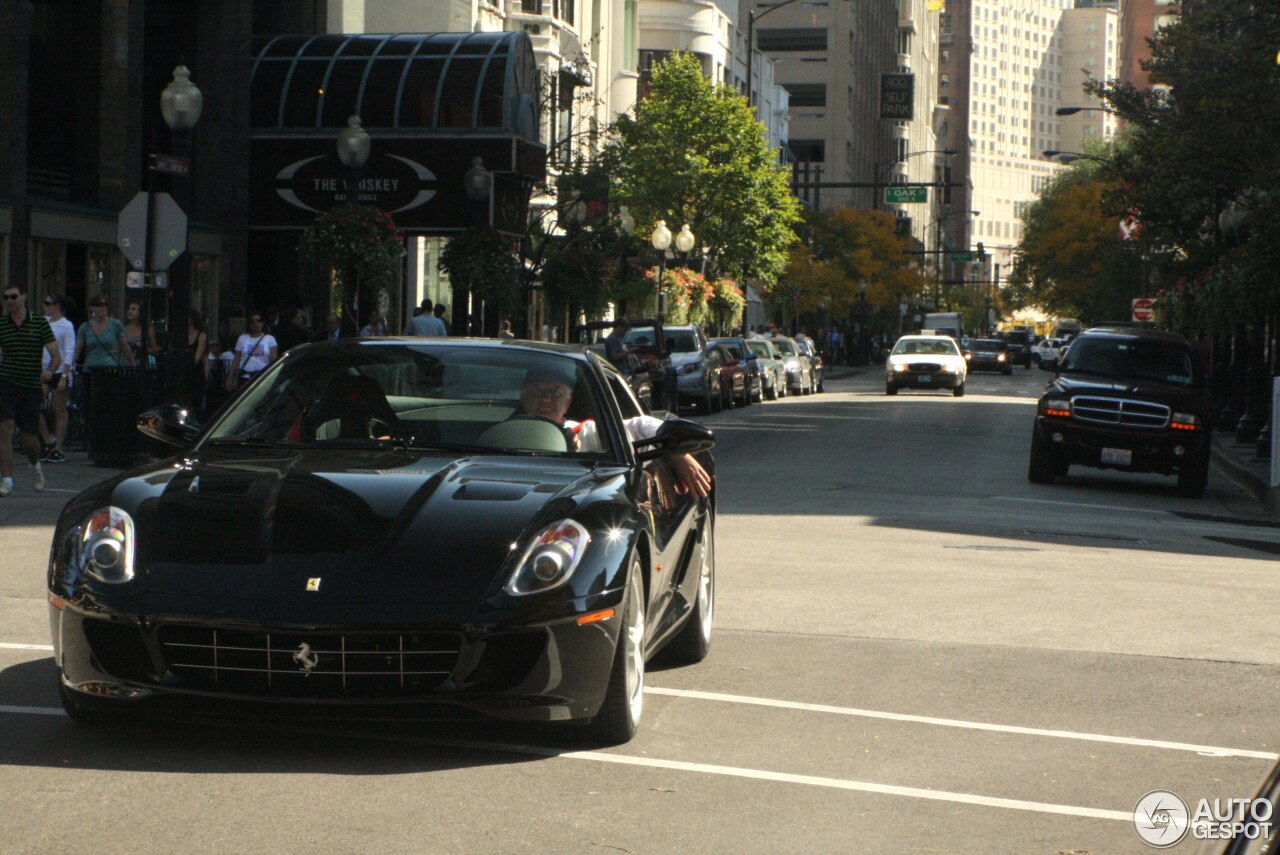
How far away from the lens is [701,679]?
8.08 m

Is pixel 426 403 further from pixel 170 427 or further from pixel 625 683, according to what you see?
pixel 625 683

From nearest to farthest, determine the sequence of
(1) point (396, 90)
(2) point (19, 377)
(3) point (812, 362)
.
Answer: (2) point (19, 377) → (1) point (396, 90) → (3) point (812, 362)

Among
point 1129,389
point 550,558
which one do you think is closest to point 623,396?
point 550,558

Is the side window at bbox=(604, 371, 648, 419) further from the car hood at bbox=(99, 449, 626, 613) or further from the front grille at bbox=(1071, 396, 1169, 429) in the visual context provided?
the front grille at bbox=(1071, 396, 1169, 429)

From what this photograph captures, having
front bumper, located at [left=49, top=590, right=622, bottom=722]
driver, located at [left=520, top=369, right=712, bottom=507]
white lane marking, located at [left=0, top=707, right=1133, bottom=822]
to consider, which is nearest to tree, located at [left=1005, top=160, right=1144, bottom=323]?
driver, located at [left=520, top=369, right=712, bottom=507]

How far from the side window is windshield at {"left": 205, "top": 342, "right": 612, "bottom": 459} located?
0.47 meters

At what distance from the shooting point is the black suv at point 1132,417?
2144cm

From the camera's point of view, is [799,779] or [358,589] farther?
[799,779]

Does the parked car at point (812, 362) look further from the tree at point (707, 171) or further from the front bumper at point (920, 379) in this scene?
the front bumper at point (920, 379)

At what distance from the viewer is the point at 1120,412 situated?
70.5 ft

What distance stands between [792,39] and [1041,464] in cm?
11736

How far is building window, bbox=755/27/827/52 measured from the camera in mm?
135750

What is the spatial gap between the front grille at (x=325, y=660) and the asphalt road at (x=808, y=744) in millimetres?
269

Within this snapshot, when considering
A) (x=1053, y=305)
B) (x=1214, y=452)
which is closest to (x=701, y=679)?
(x=1214, y=452)
